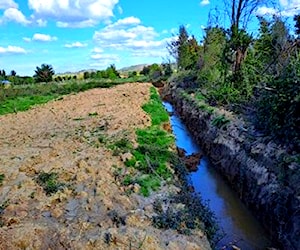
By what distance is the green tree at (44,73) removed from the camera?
40.2m

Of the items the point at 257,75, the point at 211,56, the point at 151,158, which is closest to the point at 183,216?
the point at 151,158

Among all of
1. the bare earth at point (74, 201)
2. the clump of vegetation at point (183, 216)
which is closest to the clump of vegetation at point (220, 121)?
the bare earth at point (74, 201)

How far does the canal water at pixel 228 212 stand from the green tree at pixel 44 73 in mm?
30462

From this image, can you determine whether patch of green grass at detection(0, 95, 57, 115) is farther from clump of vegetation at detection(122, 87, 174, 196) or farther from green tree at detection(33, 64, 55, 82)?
green tree at detection(33, 64, 55, 82)

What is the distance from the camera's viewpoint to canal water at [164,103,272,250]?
23.7ft

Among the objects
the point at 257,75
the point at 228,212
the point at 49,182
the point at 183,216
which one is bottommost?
the point at 228,212

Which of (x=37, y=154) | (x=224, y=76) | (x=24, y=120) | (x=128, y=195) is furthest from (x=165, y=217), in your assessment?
(x=224, y=76)

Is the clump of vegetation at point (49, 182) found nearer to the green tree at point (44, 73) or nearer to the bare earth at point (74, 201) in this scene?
the bare earth at point (74, 201)

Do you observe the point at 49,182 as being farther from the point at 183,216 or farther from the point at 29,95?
the point at 29,95

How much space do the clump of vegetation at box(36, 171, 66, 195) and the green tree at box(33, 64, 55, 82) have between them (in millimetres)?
34234

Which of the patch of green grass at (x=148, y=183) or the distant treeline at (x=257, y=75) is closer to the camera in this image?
the patch of green grass at (x=148, y=183)

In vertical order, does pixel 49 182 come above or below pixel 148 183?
above

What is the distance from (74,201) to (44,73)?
1437 inches

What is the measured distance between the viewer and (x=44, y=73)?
41062 mm
